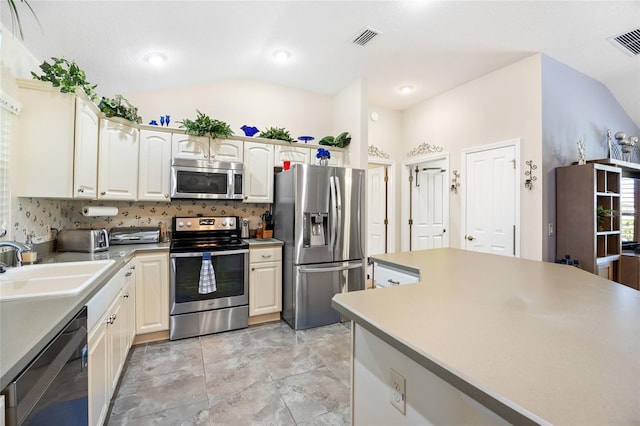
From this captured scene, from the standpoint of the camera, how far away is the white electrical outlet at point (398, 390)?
91cm

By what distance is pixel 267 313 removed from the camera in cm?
319

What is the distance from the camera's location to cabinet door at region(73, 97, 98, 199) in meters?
2.10

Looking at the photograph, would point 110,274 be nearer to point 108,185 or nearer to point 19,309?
point 19,309

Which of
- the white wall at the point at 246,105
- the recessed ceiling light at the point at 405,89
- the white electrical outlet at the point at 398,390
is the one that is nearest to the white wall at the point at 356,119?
the white wall at the point at 246,105

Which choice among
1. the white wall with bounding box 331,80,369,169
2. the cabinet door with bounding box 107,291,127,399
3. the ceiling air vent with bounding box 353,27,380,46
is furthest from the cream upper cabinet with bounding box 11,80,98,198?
the white wall with bounding box 331,80,369,169

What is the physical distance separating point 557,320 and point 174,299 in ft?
9.45

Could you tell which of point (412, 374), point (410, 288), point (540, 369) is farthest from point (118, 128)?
point (540, 369)

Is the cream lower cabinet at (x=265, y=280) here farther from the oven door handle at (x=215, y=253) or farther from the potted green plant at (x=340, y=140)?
the potted green plant at (x=340, y=140)

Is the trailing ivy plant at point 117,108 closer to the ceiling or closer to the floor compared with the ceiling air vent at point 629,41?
closer to the floor

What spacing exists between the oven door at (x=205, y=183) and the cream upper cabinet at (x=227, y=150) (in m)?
0.19

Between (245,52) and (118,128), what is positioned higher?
(245,52)

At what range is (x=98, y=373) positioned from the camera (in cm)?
145

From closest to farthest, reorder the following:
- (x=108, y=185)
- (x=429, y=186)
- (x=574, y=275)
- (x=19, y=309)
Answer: (x=19, y=309) < (x=574, y=275) < (x=108, y=185) < (x=429, y=186)

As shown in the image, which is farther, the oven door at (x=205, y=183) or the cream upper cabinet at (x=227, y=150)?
the cream upper cabinet at (x=227, y=150)
